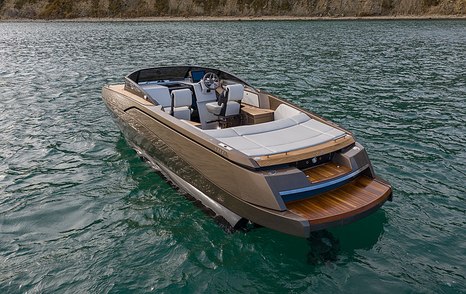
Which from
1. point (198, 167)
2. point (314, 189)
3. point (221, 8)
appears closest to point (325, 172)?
point (314, 189)

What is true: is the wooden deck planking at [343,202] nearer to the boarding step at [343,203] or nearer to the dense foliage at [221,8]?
the boarding step at [343,203]

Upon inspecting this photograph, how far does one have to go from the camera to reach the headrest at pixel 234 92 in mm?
10016

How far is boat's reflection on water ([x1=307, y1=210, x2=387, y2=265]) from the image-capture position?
6.70 meters

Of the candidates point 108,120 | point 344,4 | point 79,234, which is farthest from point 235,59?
point 344,4

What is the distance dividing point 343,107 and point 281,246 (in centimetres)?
1037

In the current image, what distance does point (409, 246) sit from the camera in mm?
7121

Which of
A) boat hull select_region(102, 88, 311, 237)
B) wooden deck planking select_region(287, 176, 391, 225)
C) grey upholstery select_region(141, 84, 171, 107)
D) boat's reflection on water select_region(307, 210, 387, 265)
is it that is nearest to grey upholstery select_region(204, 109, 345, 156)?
boat hull select_region(102, 88, 311, 237)

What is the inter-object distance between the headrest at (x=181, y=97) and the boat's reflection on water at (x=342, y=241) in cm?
474

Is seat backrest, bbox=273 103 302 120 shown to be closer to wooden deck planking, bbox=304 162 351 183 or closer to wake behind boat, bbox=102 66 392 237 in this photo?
wake behind boat, bbox=102 66 392 237

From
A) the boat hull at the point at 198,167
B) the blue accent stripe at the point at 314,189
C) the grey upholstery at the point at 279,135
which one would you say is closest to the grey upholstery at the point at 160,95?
the boat hull at the point at 198,167

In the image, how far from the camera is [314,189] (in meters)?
6.76

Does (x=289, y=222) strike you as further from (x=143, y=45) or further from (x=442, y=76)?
(x=143, y=45)

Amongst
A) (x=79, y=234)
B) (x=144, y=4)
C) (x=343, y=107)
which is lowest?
(x=79, y=234)

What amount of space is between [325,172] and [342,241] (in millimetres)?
1277
